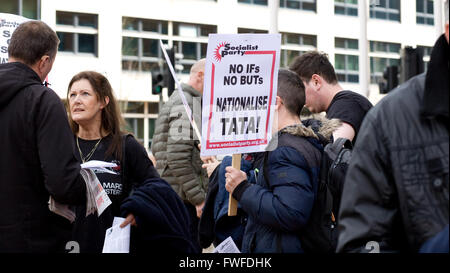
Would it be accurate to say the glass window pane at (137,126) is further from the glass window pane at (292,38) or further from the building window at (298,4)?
the building window at (298,4)

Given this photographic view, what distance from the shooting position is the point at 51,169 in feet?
10.9

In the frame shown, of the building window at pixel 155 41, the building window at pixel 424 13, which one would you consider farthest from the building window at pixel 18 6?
the building window at pixel 424 13

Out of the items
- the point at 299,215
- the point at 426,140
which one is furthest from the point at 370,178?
the point at 299,215

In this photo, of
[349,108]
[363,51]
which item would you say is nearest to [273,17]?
[363,51]

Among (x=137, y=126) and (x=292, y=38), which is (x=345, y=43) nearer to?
(x=292, y=38)

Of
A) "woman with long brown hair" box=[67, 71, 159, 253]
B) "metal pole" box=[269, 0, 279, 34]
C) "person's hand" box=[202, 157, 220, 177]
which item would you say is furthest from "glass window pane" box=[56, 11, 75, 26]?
"person's hand" box=[202, 157, 220, 177]

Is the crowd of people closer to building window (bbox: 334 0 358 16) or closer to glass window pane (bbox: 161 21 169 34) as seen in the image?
glass window pane (bbox: 161 21 169 34)

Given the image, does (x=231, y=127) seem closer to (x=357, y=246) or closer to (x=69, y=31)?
(x=357, y=246)

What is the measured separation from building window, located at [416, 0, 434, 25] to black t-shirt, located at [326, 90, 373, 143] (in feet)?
113

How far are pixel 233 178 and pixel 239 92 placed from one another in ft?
1.57

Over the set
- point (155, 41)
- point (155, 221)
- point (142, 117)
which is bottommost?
point (155, 221)

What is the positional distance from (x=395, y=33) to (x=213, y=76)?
128 feet

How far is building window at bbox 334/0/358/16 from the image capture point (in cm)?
4012

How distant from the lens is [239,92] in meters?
3.78
